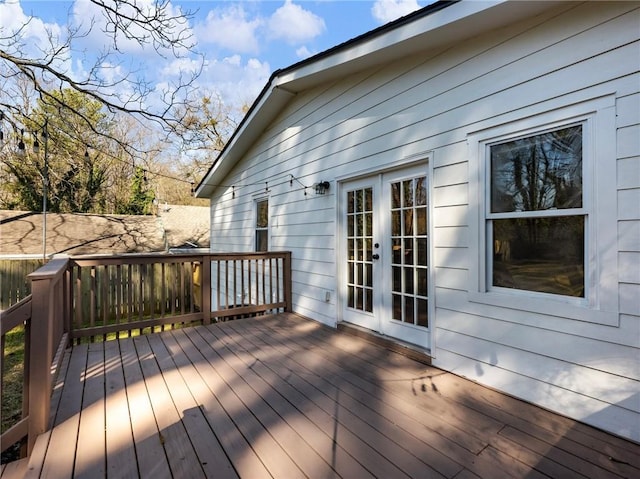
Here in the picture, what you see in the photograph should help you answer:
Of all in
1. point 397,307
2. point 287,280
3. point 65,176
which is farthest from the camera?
point 65,176

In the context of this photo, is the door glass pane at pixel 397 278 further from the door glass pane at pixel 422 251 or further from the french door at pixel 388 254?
the door glass pane at pixel 422 251

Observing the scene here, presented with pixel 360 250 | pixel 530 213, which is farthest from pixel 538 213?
pixel 360 250

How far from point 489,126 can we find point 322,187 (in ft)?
7.65

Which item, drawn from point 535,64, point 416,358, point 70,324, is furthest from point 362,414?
point 70,324

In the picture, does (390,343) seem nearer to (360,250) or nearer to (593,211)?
(360,250)

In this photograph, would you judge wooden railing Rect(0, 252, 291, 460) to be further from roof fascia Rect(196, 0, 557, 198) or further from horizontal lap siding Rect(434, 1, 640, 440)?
horizontal lap siding Rect(434, 1, 640, 440)

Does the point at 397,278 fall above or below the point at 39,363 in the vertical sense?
above

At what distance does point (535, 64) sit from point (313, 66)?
2.62 meters

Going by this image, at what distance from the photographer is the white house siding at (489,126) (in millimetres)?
1938

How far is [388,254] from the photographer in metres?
3.58

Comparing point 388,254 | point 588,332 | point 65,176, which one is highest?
point 65,176

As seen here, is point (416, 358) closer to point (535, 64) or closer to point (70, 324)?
point (535, 64)

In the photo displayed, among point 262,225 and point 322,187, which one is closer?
point 322,187

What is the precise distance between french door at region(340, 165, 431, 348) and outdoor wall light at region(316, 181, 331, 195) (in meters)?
0.30
